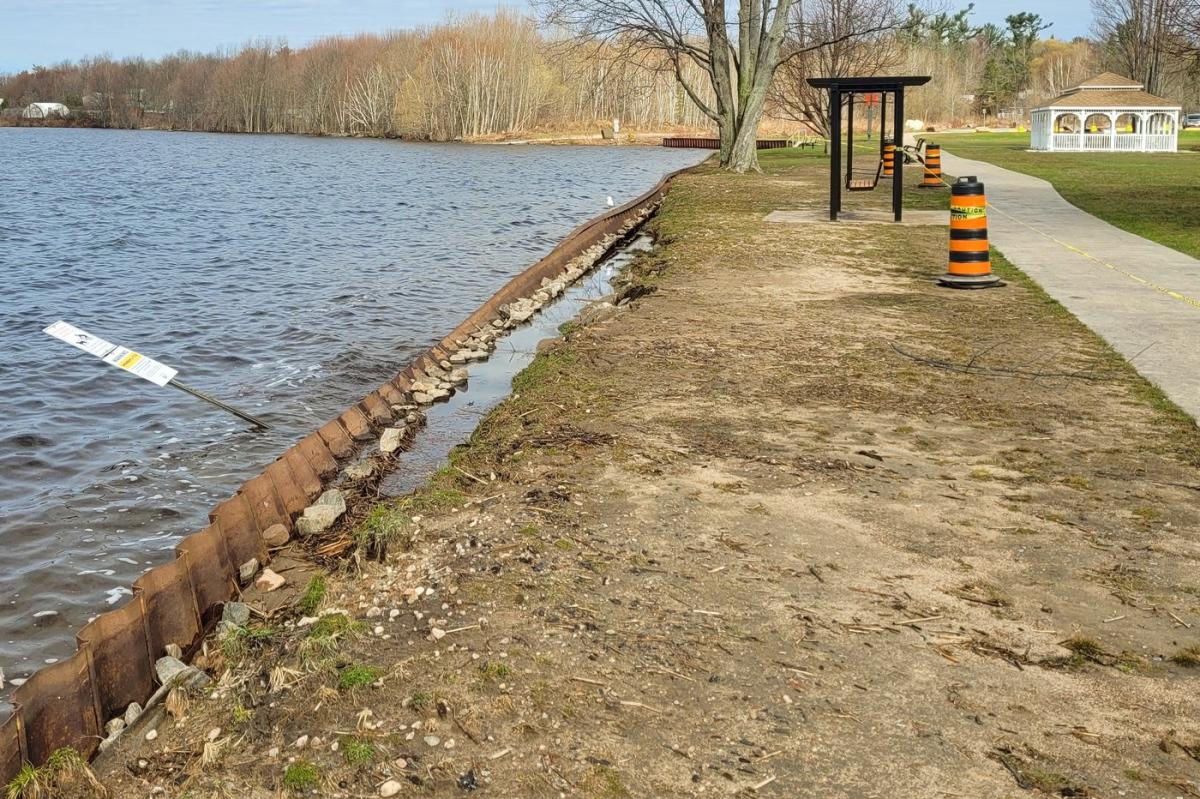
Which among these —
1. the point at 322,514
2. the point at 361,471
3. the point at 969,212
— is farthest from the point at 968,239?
the point at 322,514

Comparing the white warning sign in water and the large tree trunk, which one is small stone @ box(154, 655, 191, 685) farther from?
the large tree trunk

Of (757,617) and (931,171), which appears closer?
(757,617)

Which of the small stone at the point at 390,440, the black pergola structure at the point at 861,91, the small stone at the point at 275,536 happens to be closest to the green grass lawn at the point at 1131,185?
the black pergola structure at the point at 861,91

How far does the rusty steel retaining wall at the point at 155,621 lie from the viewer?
4309 mm

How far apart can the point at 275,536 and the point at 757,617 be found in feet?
10.9

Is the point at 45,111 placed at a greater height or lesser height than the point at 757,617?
greater

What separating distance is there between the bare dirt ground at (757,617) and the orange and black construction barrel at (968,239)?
415 cm

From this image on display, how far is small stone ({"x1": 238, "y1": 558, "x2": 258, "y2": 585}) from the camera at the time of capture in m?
6.22

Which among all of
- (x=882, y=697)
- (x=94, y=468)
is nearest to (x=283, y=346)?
(x=94, y=468)

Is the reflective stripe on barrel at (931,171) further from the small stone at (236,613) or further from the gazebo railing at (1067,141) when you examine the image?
the small stone at (236,613)

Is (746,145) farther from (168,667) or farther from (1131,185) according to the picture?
(168,667)

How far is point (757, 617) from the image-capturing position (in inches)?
181

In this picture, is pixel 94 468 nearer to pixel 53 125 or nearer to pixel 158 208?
pixel 158 208

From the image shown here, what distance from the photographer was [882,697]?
4004mm
